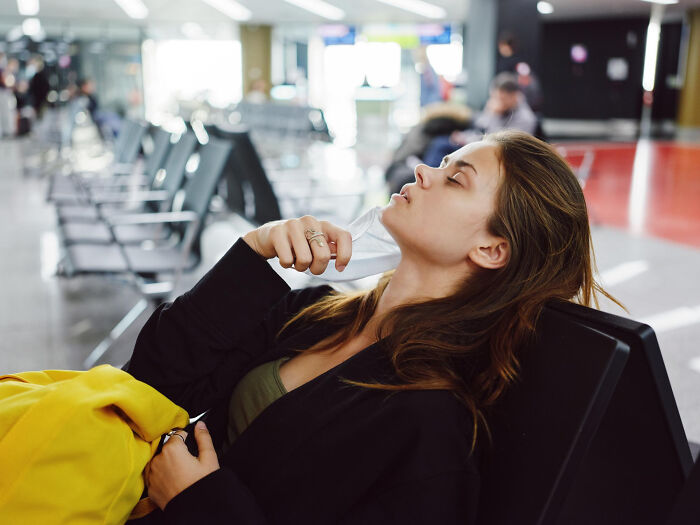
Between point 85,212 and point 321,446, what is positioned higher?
point 321,446

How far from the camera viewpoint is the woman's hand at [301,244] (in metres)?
1.19

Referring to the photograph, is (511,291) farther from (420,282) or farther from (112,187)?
(112,187)

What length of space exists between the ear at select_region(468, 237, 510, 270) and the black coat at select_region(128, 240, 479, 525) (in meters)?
0.24

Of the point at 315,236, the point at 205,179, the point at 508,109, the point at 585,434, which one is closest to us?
the point at 585,434

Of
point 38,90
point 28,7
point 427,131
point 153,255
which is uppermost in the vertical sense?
point 28,7

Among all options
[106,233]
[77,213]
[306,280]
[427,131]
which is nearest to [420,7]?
[427,131]

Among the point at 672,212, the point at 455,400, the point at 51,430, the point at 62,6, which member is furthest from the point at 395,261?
the point at 62,6

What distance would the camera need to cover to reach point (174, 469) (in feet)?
3.51

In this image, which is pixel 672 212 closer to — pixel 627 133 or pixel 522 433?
pixel 522 433

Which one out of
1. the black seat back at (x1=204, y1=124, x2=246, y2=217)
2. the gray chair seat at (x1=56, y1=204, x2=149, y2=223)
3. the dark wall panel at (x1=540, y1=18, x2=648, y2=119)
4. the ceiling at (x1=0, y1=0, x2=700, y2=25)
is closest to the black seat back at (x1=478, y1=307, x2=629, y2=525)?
the gray chair seat at (x1=56, y1=204, x2=149, y2=223)

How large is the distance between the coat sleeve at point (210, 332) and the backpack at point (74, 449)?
0.19 meters

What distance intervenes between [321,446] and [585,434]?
379 millimetres

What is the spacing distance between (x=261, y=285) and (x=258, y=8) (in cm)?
1728

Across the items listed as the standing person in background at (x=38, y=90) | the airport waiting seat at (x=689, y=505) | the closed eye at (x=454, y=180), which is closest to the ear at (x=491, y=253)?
the closed eye at (x=454, y=180)
